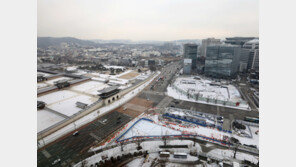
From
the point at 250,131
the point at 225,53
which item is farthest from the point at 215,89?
the point at 250,131

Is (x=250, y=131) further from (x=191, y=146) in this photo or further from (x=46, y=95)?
(x=46, y=95)

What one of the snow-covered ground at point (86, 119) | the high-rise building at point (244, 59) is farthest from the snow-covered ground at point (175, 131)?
the high-rise building at point (244, 59)

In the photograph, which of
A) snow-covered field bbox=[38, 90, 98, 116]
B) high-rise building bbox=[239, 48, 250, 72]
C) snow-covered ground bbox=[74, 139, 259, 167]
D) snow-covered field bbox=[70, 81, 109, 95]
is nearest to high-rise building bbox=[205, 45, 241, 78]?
high-rise building bbox=[239, 48, 250, 72]

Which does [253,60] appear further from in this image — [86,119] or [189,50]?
[86,119]

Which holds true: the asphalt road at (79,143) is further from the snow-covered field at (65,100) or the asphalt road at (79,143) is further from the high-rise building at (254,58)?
the high-rise building at (254,58)

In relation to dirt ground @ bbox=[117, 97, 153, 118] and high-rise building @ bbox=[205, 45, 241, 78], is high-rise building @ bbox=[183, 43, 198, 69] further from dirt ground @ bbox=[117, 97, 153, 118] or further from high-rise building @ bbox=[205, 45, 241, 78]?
dirt ground @ bbox=[117, 97, 153, 118]

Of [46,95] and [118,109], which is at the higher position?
[46,95]
